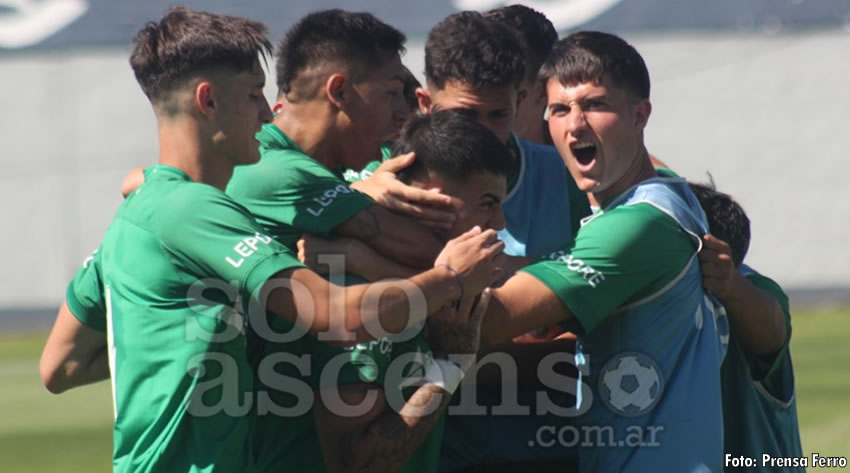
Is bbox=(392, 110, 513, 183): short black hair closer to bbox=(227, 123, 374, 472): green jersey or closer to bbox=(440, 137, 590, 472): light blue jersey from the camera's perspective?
bbox=(227, 123, 374, 472): green jersey

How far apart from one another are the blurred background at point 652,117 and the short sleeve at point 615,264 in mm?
16603

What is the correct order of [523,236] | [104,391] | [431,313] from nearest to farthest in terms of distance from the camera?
[431,313], [523,236], [104,391]

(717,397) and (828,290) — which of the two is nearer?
(717,397)

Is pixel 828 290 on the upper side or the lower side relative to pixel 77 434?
lower

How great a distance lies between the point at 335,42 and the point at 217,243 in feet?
4.31

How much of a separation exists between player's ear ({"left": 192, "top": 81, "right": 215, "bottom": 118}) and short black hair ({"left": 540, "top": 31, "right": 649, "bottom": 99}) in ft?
3.93

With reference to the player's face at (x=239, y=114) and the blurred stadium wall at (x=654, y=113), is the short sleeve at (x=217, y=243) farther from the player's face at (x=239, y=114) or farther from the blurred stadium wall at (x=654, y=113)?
the blurred stadium wall at (x=654, y=113)

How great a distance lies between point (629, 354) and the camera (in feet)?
14.4

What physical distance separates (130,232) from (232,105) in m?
0.54

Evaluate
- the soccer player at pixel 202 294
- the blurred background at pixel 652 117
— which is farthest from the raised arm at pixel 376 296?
the blurred background at pixel 652 117

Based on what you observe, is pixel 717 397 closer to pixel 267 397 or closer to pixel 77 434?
pixel 267 397

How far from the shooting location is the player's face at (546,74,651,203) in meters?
4.60

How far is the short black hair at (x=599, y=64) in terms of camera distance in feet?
15.1

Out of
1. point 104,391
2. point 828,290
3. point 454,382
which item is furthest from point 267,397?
point 828,290
